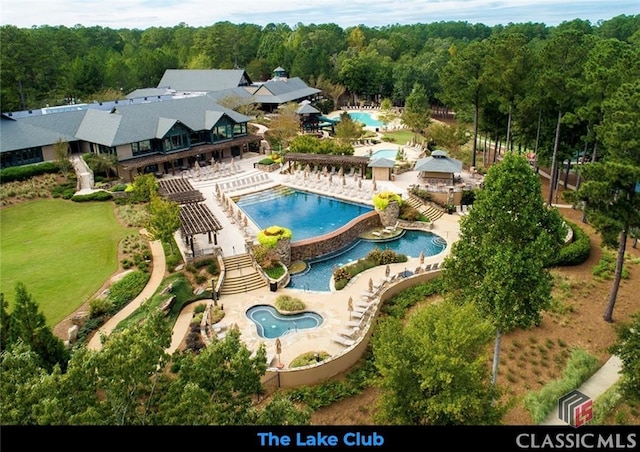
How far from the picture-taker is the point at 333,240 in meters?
30.4

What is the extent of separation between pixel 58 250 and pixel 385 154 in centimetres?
3358

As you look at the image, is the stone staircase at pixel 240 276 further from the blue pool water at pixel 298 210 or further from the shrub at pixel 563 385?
the shrub at pixel 563 385

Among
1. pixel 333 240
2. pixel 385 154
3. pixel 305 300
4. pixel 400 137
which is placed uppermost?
pixel 400 137

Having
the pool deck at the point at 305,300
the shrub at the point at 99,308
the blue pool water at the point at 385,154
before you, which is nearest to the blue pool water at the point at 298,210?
the pool deck at the point at 305,300

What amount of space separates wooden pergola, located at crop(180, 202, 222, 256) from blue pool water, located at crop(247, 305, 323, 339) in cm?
606

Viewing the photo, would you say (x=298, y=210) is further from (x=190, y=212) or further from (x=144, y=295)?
(x=144, y=295)

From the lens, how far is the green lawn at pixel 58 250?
77.0 ft

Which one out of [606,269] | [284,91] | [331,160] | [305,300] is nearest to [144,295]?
[305,300]

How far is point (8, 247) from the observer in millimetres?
28766

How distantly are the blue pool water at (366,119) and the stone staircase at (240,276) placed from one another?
43.6m

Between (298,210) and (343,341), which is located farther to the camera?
(298,210)

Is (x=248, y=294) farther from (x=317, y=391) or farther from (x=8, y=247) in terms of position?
(x=8, y=247)

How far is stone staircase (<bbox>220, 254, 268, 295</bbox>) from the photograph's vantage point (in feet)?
81.9

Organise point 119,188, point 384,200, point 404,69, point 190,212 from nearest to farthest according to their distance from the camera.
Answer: point 190,212
point 384,200
point 119,188
point 404,69
